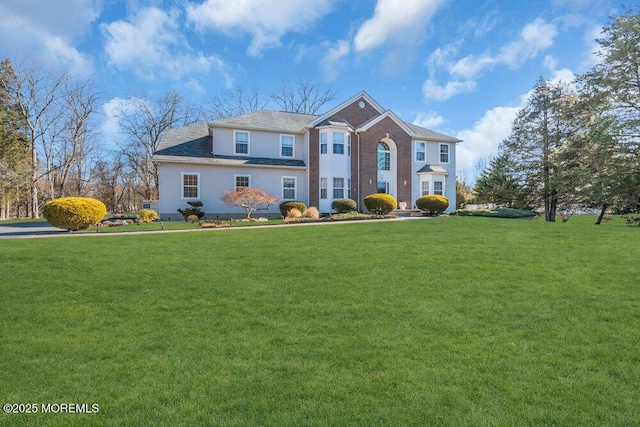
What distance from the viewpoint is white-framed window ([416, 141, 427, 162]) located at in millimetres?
25938

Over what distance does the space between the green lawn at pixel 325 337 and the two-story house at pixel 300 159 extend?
13107 millimetres

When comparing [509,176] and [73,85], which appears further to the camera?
[73,85]

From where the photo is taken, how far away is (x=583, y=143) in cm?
2052

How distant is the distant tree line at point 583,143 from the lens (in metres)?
17.1

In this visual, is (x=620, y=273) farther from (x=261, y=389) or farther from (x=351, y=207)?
(x=351, y=207)

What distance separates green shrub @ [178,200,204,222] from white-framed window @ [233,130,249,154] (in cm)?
448

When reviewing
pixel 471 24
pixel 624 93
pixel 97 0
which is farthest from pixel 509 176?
pixel 97 0

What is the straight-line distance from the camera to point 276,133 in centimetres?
2341

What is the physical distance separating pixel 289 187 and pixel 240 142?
179 inches

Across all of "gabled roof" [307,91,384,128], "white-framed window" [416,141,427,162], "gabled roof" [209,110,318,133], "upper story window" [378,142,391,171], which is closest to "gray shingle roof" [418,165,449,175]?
"white-framed window" [416,141,427,162]

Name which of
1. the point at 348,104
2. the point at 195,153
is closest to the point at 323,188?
the point at 348,104

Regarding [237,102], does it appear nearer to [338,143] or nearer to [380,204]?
[338,143]

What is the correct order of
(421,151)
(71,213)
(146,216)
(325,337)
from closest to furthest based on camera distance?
1. (325,337)
2. (71,213)
3. (146,216)
4. (421,151)

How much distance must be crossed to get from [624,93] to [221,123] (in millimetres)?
23423
